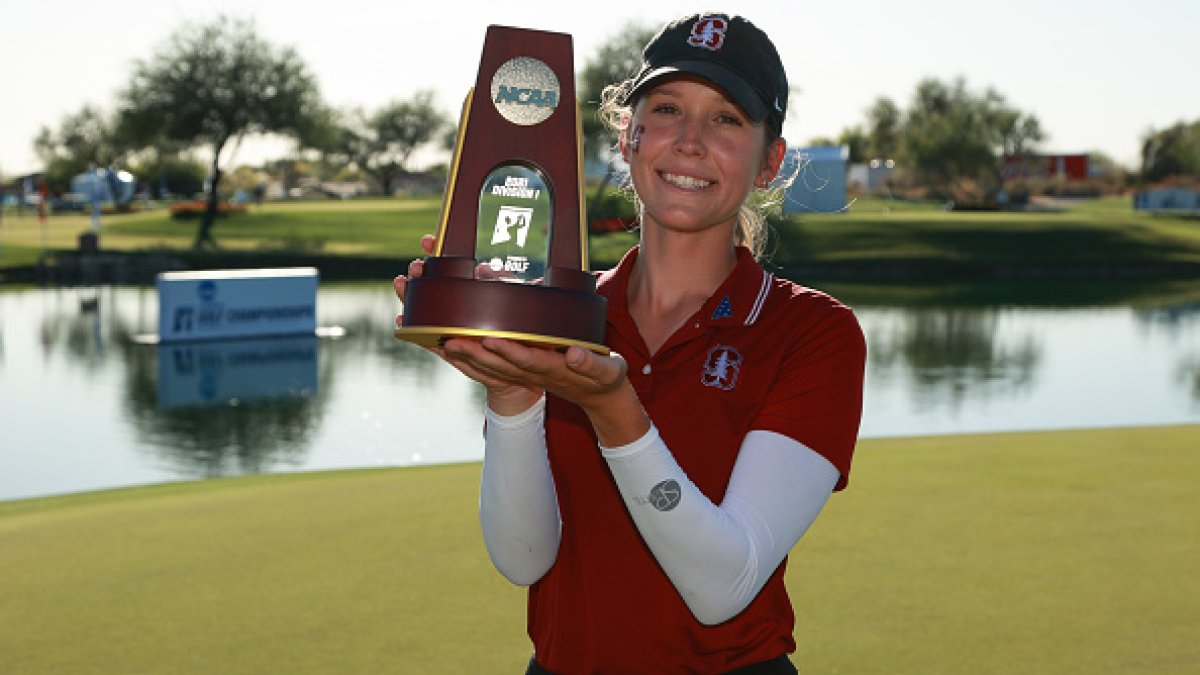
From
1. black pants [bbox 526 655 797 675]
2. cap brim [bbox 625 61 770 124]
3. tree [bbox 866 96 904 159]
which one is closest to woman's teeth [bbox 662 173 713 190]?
cap brim [bbox 625 61 770 124]

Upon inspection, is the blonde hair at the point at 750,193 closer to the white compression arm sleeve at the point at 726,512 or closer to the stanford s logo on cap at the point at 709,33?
the stanford s logo on cap at the point at 709,33

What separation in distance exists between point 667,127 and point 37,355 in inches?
910

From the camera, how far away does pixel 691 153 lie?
2.21 m

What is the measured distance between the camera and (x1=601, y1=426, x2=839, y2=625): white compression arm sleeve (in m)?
1.92

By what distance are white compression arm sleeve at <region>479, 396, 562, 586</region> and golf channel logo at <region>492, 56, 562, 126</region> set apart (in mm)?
419

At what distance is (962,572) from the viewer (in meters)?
7.02

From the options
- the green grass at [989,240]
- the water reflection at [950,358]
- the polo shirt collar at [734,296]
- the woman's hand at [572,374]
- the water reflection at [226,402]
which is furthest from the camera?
the green grass at [989,240]

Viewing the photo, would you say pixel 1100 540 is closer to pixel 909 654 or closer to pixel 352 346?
pixel 909 654

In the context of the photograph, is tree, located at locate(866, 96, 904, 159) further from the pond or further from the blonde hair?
the blonde hair

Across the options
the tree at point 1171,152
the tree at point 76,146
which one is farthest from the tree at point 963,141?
the tree at point 76,146

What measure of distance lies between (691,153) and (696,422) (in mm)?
408

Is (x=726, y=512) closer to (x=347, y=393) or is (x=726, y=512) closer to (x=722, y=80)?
(x=722, y=80)

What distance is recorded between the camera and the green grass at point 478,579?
5863mm

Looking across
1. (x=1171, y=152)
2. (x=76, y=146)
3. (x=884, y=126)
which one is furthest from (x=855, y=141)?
(x=76, y=146)
